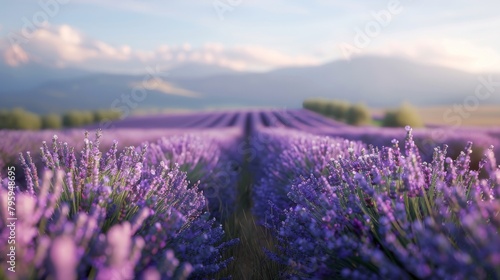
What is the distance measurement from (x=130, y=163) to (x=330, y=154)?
227cm

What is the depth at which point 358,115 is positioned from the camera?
29.9 m

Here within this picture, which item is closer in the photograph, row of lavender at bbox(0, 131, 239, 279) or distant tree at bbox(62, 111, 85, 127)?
row of lavender at bbox(0, 131, 239, 279)

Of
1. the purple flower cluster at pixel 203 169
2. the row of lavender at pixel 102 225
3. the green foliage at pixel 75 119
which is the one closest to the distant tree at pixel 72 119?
the green foliage at pixel 75 119

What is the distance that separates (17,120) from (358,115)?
2166 centimetres

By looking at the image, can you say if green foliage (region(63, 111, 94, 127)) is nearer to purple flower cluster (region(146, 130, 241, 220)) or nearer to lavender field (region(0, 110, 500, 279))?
purple flower cluster (region(146, 130, 241, 220))

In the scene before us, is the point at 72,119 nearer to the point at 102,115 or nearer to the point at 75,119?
the point at 75,119

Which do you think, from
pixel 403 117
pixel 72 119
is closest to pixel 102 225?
pixel 403 117

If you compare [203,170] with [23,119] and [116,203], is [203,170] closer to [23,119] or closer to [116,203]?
[116,203]

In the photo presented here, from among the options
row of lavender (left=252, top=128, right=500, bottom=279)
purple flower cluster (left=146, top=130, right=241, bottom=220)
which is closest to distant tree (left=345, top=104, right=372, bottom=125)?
purple flower cluster (left=146, top=130, right=241, bottom=220)

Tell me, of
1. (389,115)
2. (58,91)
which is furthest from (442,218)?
(58,91)

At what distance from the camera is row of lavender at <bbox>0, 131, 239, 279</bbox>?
1.51 meters

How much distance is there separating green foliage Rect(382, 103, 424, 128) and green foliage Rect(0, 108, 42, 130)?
2163cm

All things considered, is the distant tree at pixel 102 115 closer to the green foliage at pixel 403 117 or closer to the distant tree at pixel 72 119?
the distant tree at pixel 72 119

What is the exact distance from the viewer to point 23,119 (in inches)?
1066
